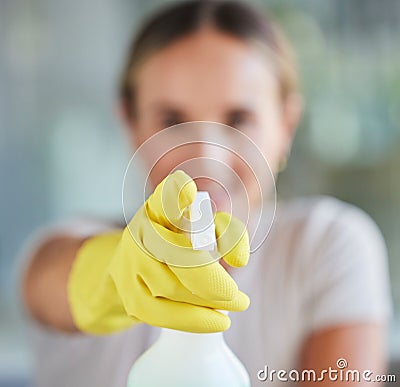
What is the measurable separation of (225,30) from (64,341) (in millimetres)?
440

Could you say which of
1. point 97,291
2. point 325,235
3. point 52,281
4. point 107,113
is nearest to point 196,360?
point 97,291

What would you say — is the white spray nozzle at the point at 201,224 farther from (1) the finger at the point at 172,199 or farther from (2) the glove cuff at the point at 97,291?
(2) the glove cuff at the point at 97,291

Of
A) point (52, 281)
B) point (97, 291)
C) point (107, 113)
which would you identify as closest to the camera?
point (97, 291)

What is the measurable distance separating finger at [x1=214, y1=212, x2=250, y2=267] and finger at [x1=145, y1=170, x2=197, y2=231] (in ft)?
0.08

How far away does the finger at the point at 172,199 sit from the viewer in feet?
1.33

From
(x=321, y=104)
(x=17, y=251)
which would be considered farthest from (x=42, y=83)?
(x=321, y=104)

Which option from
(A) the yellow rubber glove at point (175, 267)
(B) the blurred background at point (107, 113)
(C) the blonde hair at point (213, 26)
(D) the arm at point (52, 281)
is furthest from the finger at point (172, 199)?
(B) the blurred background at point (107, 113)

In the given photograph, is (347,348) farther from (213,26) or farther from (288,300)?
(213,26)

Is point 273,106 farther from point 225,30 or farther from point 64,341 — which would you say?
point 64,341

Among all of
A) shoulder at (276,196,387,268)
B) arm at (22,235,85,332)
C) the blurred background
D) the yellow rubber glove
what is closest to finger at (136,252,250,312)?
the yellow rubber glove

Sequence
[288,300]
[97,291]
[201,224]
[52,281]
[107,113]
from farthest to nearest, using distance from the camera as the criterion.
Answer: [107,113], [288,300], [52,281], [97,291], [201,224]

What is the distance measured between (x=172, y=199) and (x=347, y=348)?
0.44 metres

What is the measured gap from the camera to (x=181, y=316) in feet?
1.38

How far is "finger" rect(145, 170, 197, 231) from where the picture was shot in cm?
41
